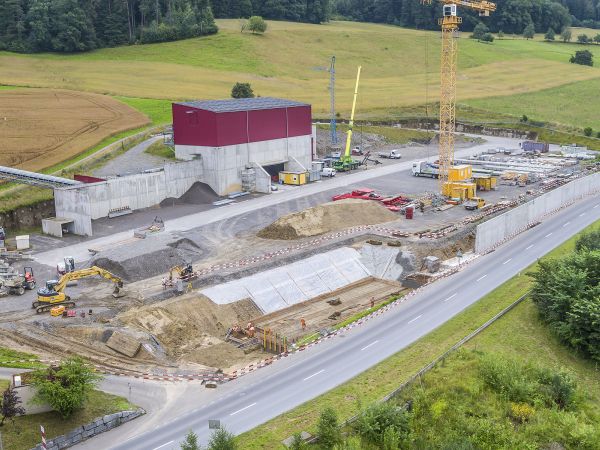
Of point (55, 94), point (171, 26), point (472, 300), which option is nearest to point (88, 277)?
point (472, 300)

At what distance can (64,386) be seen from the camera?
29.0 metres

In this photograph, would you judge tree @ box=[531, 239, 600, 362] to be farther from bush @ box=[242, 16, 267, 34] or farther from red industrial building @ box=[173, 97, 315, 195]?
bush @ box=[242, 16, 267, 34]

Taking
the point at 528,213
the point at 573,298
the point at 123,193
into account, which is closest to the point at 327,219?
the point at 528,213

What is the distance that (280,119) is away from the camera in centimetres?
7806

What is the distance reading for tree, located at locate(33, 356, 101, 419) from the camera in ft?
93.6

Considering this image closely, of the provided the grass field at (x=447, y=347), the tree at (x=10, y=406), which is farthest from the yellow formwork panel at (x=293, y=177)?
the tree at (x=10, y=406)

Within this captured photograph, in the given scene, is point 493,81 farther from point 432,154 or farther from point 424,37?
point 432,154

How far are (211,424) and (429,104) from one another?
10395 cm

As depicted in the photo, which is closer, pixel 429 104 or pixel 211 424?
pixel 211 424

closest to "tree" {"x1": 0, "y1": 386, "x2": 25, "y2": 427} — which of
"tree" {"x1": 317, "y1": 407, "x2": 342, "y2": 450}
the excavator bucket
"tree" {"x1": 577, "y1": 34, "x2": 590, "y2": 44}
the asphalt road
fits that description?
the asphalt road

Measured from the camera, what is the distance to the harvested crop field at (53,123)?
7194cm

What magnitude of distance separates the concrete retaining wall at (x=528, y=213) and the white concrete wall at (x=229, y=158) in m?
27.8

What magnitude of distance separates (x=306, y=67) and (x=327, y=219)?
88507 mm

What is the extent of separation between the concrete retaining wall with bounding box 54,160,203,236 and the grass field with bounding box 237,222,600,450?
3212cm
